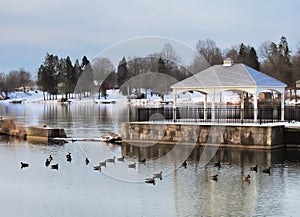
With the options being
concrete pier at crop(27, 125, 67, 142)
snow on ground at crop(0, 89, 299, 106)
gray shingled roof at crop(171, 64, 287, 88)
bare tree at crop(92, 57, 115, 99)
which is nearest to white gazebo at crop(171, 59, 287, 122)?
gray shingled roof at crop(171, 64, 287, 88)

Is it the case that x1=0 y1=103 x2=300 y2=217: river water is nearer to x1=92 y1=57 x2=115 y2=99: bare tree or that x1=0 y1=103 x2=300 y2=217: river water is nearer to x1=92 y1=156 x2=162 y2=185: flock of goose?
x1=92 y1=156 x2=162 y2=185: flock of goose

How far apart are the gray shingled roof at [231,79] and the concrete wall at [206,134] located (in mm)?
4535

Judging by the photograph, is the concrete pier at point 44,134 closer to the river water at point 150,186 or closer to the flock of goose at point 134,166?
the river water at point 150,186

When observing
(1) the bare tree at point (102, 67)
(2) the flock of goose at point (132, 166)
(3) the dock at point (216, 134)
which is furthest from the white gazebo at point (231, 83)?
(2) the flock of goose at point (132, 166)

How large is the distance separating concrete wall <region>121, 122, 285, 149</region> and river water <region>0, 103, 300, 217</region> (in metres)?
0.97

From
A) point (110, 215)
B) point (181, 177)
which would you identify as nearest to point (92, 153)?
point (181, 177)

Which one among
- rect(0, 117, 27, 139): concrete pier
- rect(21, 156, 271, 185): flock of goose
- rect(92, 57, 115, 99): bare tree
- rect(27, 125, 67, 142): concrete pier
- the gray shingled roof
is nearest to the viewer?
rect(21, 156, 271, 185): flock of goose

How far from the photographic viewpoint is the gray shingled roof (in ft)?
135

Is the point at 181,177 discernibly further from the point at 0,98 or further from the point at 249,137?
the point at 0,98

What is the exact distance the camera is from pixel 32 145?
4334cm

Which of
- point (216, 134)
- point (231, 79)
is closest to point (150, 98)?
point (231, 79)

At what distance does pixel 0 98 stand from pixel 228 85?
483 feet

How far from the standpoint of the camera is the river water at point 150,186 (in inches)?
867

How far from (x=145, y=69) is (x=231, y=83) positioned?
10.9 metres
